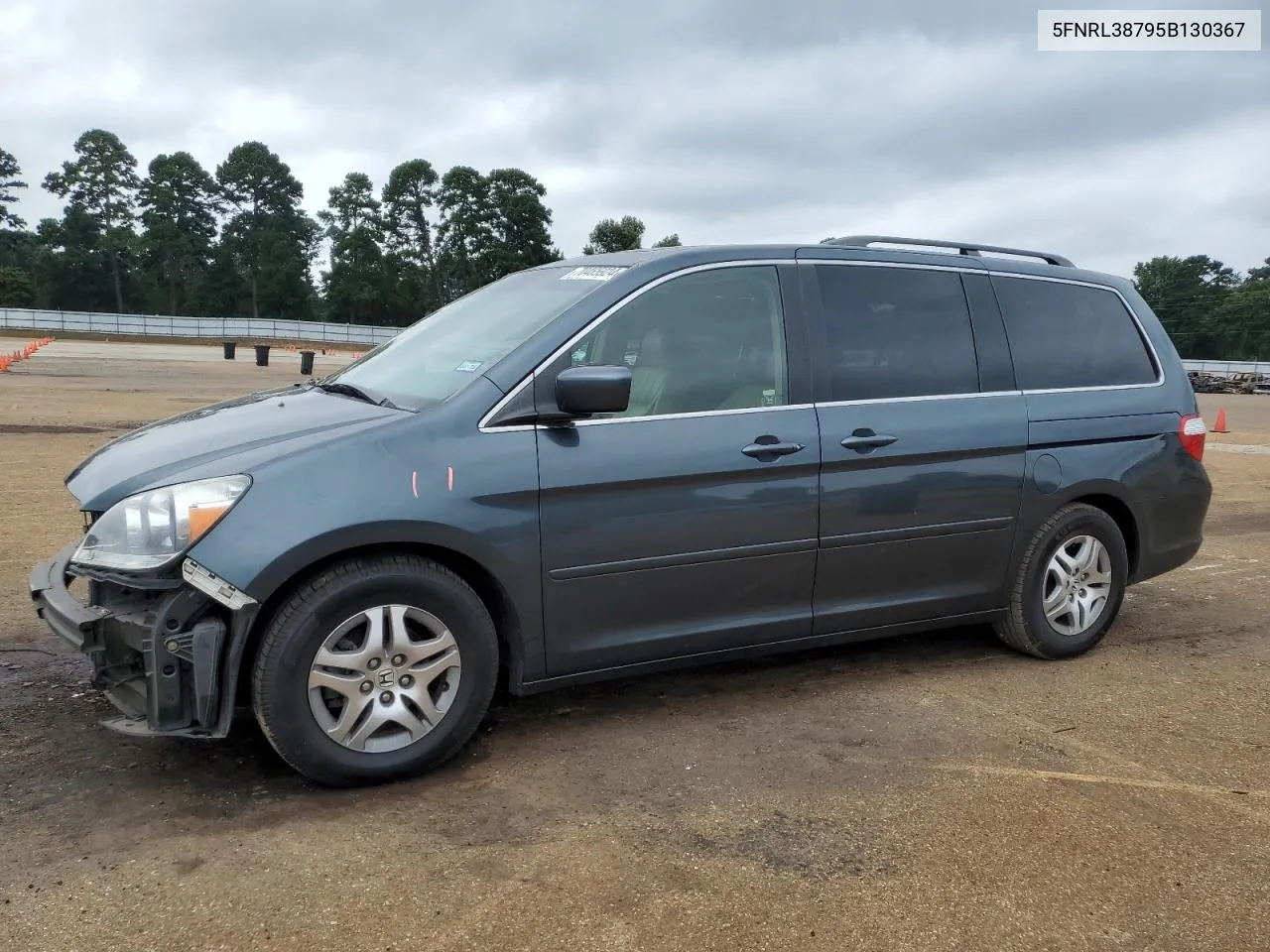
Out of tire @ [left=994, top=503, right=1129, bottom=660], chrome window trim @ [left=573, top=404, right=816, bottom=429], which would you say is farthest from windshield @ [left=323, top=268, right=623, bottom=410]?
tire @ [left=994, top=503, right=1129, bottom=660]

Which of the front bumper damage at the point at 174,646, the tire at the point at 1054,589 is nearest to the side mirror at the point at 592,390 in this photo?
the front bumper damage at the point at 174,646

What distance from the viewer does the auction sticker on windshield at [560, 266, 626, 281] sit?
3.95 metres

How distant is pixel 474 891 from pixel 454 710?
0.78m

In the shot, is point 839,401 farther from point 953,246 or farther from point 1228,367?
point 1228,367

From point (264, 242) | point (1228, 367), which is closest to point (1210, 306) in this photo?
point (1228, 367)

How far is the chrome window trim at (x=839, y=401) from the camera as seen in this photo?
3.58 m

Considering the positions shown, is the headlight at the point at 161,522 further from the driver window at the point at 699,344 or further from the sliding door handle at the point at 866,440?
the sliding door handle at the point at 866,440

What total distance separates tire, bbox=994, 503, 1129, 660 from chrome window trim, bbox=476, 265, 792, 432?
150 cm

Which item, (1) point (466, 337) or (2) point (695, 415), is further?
(1) point (466, 337)

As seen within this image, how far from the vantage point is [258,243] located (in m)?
77.0

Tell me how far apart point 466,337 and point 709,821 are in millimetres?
2101

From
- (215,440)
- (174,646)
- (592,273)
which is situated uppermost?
(592,273)

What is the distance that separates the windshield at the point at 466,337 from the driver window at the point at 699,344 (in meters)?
0.21

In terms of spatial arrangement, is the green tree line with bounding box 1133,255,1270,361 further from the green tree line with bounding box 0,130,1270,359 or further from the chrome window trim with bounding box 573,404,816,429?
the chrome window trim with bounding box 573,404,816,429
